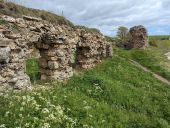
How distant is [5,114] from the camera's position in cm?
989

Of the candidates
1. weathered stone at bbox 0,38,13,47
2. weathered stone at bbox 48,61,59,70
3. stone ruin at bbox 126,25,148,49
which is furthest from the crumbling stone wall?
stone ruin at bbox 126,25,148,49

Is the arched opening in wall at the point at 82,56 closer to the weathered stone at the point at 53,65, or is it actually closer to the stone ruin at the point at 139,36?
the weathered stone at the point at 53,65

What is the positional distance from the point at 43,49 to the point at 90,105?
4681 mm

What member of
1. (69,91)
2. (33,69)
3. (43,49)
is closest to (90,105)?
(69,91)

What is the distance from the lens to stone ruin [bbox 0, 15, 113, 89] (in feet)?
40.2

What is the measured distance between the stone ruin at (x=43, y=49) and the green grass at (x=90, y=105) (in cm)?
81

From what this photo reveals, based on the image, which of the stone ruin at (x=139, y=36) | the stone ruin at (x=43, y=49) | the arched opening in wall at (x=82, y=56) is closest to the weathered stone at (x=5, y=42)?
the stone ruin at (x=43, y=49)

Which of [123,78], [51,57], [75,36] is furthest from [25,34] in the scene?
[123,78]

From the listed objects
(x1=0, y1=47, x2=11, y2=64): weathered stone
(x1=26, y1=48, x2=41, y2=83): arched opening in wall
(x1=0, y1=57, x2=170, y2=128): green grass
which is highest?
(x1=0, y1=47, x2=11, y2=64): weathered stone

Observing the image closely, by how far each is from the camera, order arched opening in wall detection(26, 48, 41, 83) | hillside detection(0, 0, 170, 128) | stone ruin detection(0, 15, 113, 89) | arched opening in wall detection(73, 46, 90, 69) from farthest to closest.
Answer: arched opening in wall detection(73, 46, 90, 69), arched opening in wall detection(26, 48, 41, 83), stone ruin detection(0, 15, 113, 89), hillside detection(0, 0, 170, 128)

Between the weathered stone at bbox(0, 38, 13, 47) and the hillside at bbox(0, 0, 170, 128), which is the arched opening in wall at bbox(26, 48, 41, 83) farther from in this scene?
the weathered stone at bbox(0, 38, 13, 47)

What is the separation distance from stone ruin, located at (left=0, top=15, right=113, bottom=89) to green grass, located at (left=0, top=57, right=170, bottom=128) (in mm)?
807

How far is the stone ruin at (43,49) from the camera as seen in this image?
12.3 m

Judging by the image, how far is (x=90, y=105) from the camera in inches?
519
